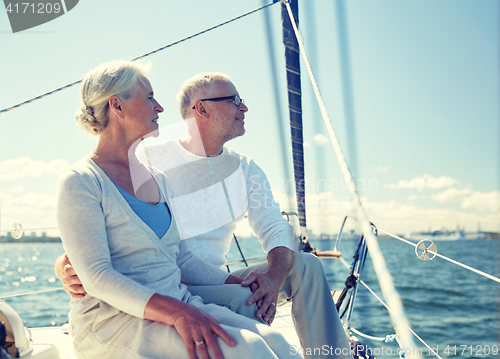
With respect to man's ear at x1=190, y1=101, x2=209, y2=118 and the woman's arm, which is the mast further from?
the woman's arm

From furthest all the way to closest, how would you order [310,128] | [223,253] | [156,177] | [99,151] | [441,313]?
[441,313] < [223,253] < [156,177] < [99,151] < [310,128]

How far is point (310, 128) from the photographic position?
54 centimetres

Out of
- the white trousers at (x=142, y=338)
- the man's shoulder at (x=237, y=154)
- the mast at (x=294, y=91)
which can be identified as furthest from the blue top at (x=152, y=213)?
the mast at (x=294, y=91)

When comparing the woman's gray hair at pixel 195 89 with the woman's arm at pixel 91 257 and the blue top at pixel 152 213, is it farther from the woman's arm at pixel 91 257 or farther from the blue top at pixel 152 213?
the woman's arm at pixel 91 257

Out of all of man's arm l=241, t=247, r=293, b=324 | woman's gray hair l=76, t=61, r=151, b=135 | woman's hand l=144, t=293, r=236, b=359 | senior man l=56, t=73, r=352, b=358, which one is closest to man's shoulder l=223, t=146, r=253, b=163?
senior man l=56, t=73, r=352, b=358

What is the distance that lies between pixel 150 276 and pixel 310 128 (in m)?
0.64

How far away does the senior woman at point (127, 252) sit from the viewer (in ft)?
2.78

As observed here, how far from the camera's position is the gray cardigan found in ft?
2.83

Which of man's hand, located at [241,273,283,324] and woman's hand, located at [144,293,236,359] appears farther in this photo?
man's hand, located at [241,273,283,324]

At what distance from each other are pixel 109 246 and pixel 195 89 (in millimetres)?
1053

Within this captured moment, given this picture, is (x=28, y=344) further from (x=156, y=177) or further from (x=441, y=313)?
(x=441, y=313)

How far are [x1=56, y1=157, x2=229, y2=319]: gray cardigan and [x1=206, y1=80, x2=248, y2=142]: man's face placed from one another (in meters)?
0.73

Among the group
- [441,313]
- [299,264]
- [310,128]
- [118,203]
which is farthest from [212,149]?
[441,313]

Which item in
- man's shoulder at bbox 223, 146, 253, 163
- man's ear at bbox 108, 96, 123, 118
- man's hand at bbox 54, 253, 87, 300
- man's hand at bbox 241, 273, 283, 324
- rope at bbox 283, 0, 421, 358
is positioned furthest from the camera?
man's shoulder at bbox 223, 146, 253, 163
